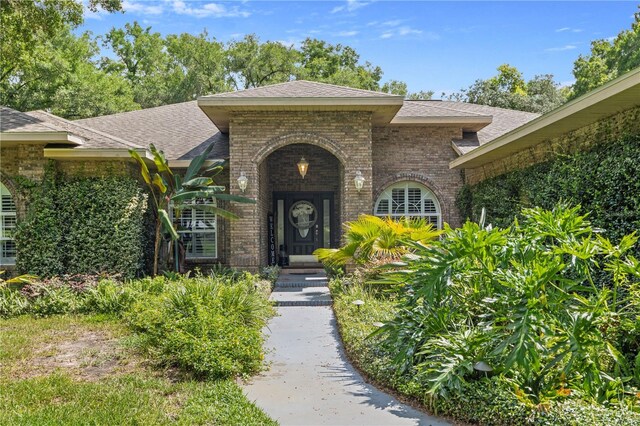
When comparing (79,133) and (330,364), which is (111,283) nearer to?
(79,133)

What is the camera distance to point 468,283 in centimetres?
574

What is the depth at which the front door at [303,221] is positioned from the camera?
659 inches

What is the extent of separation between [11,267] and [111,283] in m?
3.62

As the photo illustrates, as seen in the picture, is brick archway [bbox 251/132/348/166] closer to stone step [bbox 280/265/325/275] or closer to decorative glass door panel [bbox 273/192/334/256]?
decorative glass door panel [bbox 273/192/334/256]

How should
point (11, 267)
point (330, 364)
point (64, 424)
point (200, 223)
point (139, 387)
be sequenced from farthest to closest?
point (200, 223) → point (11, 267) → point (330, 364) → point (139, 387) → point (64, 424)

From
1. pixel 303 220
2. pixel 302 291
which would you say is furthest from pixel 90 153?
pixel 303 220

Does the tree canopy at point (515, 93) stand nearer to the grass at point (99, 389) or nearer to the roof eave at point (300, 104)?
the roof eave at point (300, 104)

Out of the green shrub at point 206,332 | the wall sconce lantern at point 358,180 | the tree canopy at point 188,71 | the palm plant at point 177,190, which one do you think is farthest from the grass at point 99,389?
the tree canopy at point 188,71

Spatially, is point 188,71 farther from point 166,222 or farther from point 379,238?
point 379,238

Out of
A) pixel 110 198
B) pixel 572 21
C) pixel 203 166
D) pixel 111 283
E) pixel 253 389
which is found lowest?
pixel 253 389

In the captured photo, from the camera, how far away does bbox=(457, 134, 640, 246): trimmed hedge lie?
656 centimetres

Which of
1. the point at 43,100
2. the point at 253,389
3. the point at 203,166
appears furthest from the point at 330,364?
the point at 43,100

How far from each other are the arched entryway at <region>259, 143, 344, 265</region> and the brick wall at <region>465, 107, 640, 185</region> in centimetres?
545

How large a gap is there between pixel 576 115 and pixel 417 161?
7.27 metres
